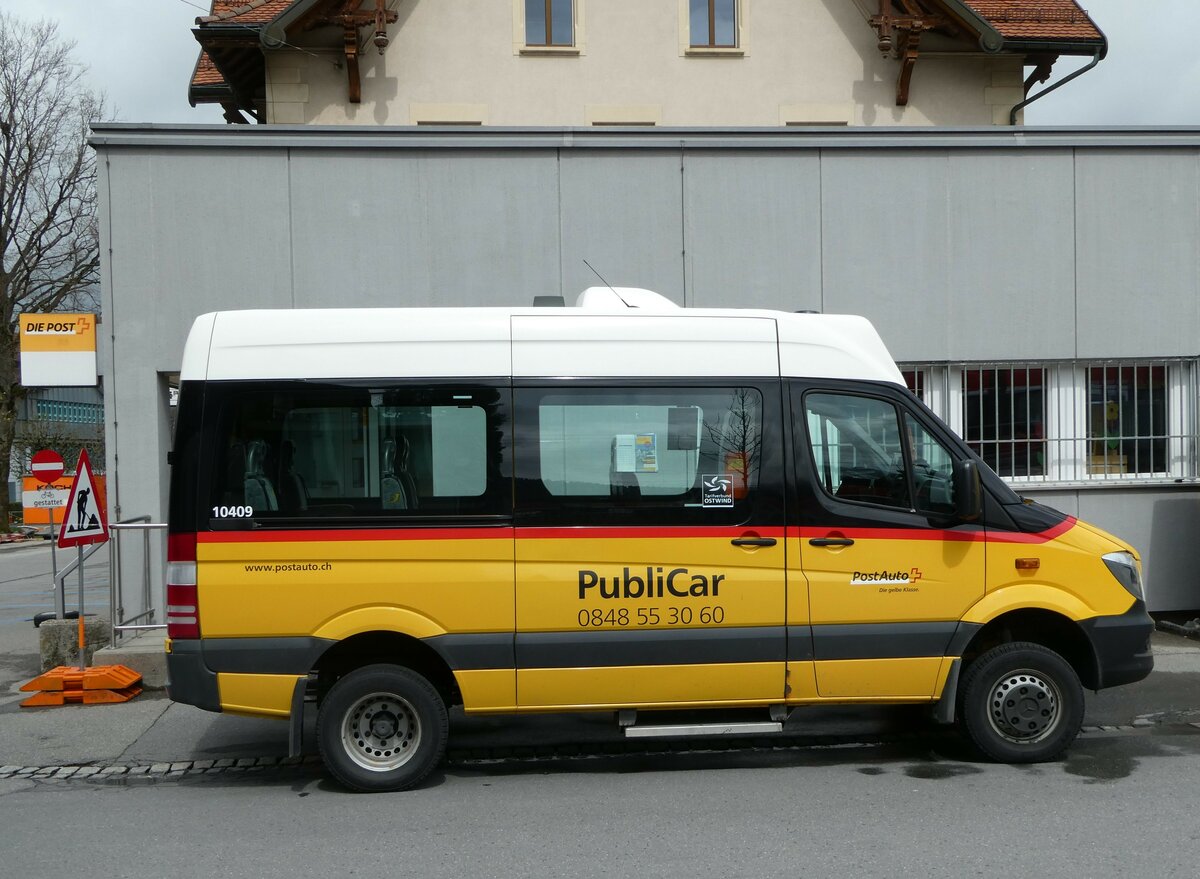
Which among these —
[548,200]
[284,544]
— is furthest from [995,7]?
[284,544]

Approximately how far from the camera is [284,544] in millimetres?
6035

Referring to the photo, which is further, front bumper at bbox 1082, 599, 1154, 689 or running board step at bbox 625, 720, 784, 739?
front bumper at bbox 1082, 599, 1154, 689

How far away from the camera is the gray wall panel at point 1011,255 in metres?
10.8

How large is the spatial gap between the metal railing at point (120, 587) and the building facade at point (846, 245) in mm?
880

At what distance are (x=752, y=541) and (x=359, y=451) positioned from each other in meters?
2.22

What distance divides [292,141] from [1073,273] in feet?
24.7

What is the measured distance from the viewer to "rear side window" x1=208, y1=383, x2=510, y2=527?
6.10m

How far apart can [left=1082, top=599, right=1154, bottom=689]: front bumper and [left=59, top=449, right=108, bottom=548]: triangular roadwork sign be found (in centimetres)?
727

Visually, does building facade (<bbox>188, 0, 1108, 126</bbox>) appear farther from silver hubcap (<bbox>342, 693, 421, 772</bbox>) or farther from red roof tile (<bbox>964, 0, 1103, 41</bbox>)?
silver hubcap (<bbox>342, 693, 421, 772</bbox>)

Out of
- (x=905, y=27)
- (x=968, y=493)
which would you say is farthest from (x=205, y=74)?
(x=968, y=493)

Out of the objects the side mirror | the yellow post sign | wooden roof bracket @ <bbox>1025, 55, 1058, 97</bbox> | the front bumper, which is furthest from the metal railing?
wooden roof bracket @ <bbox>1025, 55, 1058, 97</bbox>

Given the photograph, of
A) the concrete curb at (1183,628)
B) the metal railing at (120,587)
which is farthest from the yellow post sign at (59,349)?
the concrete curb at (1183,628)

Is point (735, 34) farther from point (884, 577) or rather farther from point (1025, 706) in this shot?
point (1025, 706)

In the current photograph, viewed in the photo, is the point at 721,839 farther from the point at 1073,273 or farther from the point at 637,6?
the point at 637,6
